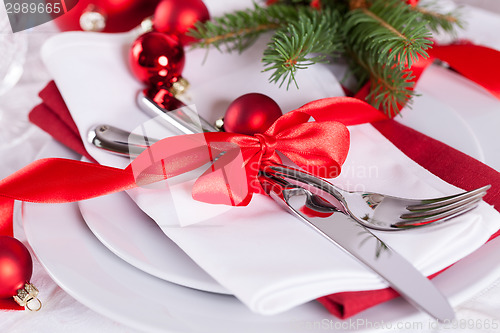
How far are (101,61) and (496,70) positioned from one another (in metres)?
0.51

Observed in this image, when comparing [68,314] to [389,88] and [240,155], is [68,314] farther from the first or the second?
[389,88]

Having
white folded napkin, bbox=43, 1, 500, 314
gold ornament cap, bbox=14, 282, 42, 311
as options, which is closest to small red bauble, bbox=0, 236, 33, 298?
gold ornament cap, bbox=14, 282, 42, 311

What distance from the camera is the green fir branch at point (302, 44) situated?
0.54 metres

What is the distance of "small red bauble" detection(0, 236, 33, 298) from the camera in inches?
17.6

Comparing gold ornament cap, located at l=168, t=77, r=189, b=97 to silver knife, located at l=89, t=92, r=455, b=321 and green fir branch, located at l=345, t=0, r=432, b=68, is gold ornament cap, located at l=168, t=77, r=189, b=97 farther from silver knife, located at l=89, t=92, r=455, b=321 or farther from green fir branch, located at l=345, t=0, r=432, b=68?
green fir branch, located at l=345, t=0, r=432, b=68

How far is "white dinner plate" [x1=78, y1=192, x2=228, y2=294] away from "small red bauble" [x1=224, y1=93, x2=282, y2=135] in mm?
136

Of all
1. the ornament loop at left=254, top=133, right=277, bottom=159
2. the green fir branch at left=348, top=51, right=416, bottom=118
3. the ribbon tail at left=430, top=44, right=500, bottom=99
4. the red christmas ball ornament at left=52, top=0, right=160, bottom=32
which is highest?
the ribbon tail at left=430, top=44, right=500, bottom=99

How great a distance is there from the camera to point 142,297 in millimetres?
412

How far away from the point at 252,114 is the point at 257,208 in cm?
11

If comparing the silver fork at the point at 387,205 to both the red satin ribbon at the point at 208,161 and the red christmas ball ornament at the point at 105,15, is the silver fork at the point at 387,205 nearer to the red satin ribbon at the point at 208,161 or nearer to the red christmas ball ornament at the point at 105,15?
the red satin ribbon at the point at 208,161

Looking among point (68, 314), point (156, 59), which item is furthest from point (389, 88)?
point (68, 314)

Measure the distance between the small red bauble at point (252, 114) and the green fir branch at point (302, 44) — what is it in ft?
0.10

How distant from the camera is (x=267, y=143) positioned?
0.48m

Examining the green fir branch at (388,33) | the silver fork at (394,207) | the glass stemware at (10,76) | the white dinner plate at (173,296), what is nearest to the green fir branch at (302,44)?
the green fir branch at (388,33)
